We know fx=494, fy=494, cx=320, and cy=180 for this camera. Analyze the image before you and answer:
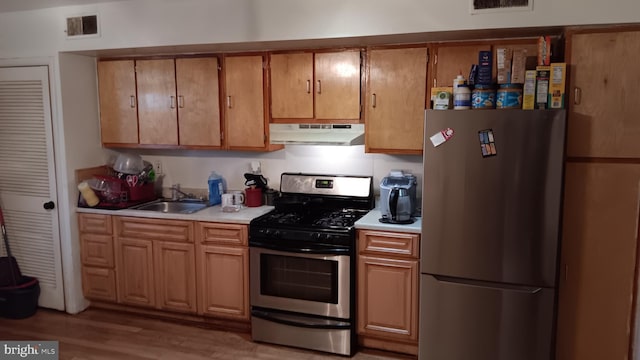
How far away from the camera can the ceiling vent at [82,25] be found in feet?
12.1

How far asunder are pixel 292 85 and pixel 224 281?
59.7 inches

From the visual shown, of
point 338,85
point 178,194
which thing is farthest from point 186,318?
point 338,85

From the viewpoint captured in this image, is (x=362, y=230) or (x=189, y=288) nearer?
(x=362, y=230)

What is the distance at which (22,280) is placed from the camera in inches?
159

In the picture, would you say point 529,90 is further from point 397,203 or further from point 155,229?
point 155,229

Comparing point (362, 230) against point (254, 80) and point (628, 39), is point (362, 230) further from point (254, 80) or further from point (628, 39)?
point (628, 39)

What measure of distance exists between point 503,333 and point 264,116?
218cm

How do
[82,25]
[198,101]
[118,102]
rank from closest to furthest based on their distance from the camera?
[82,25] → [198,101] → [118,102]

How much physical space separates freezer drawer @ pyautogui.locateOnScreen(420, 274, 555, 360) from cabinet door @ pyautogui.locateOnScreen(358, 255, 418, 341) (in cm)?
19

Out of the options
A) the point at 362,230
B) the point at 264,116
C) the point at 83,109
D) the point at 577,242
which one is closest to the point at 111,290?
the point at 83,109

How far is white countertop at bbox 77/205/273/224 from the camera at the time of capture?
3.56 meters

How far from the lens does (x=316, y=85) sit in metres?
3.53

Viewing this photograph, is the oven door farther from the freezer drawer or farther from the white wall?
the white wall

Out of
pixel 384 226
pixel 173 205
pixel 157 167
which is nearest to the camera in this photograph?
pixel 384 226
